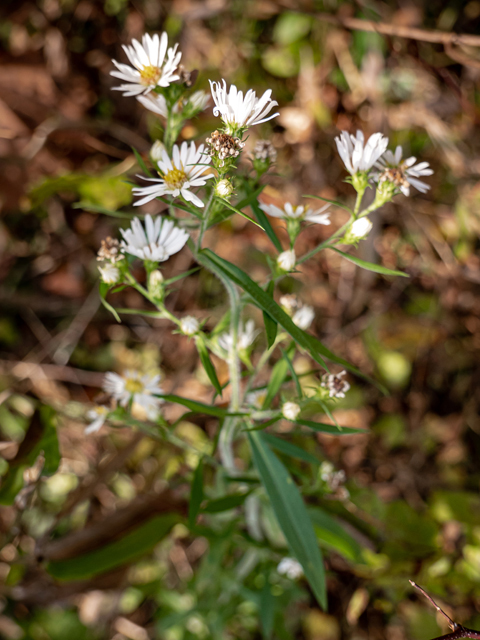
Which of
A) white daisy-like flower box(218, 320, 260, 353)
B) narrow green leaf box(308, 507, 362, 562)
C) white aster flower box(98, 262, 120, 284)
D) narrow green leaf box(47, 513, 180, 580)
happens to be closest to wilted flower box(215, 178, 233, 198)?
white aster flower box(98, 262, 120, 284)

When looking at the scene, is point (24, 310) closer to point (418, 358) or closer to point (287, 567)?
point (287, 567)

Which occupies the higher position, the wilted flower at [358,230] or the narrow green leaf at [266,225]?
the wilted flower at [358,230]

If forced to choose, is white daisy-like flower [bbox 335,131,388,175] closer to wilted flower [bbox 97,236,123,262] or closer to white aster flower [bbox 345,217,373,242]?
white aster flower [bbox 345,217,373,242]

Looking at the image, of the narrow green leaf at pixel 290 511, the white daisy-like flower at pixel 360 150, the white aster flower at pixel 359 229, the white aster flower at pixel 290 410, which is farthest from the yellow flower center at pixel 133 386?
the white daisy-like flower at pixel 360 150

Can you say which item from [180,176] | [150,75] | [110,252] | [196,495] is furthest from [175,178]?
[196,495]

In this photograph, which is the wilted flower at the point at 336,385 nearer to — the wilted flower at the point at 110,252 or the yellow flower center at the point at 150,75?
the wilted flower at the point at 110,252

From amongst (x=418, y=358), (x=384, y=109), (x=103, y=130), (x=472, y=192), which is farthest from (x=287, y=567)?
(x=103, y=130)
